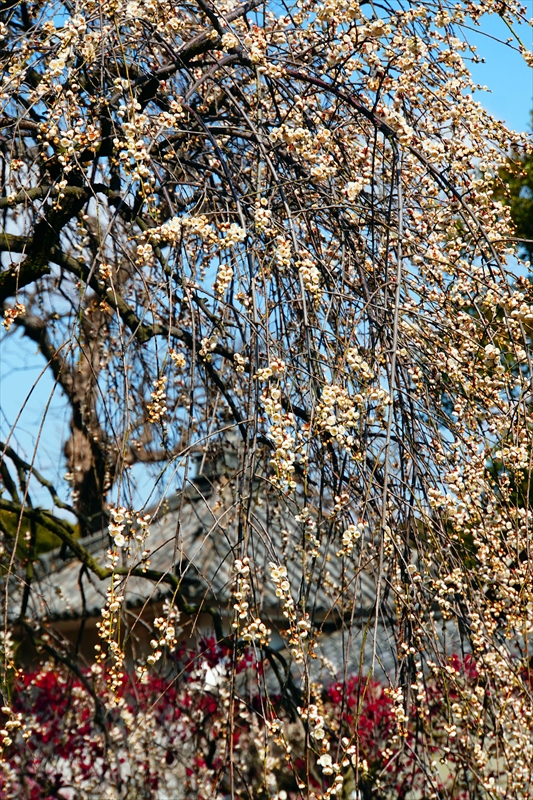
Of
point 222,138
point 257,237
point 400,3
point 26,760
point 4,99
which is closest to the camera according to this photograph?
point 257,237

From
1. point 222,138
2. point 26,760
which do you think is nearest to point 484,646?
point 222,138

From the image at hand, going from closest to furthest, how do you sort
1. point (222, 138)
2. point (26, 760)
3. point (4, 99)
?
1. point (4, 99)
2. point (222, 138)
3. point (26, 760)

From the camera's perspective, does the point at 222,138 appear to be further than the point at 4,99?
Yes

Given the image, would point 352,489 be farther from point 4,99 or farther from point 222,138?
point 4,99

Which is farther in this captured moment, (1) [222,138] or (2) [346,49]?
(1) [222,138]

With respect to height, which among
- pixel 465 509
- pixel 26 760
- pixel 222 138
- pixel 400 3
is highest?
pixel 400 3

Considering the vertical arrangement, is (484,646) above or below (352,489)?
below

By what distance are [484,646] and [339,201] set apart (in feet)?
3.74

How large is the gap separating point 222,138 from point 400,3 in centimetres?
65

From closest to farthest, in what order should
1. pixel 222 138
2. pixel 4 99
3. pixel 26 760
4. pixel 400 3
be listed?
pixel 4 99 → pixel 400 3 → pixel 222 138 → pixel 26 760

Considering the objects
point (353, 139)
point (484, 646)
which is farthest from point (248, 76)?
point (484, 646)

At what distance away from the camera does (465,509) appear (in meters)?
1.95

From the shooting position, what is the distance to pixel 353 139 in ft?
8.17

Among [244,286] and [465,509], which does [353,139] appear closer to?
[244,286]
